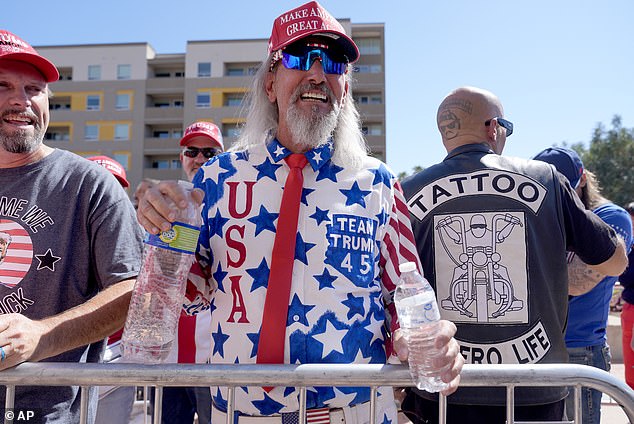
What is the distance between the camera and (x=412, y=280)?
5.36ft

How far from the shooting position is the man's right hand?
151 centimetres

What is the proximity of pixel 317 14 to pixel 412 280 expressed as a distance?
43.9 inches

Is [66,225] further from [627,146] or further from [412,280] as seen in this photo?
[627,146]

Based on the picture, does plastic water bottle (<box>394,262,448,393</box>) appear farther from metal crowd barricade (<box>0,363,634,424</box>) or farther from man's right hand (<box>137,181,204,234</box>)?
man's right hand (<box>137,181,204,234</box>)

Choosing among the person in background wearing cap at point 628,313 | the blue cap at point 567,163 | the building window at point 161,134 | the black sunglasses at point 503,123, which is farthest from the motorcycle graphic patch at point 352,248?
the building window at point 161,134

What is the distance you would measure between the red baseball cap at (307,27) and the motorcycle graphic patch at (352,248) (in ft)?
2.35

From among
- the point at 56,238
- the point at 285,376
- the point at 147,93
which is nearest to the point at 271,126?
the point at 56,238

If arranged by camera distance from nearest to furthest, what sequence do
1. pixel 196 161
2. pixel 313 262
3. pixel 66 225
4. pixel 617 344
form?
pixel 313 262 → pixel 66 225 → pixel 196 161 → pixel 617 344

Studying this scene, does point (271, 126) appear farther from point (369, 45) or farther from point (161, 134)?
point (161, 134)

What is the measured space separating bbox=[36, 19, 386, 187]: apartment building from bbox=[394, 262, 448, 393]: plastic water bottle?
149ft

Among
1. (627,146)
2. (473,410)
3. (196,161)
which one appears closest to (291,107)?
(473,410)

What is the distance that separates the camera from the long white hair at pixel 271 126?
204 centimetres

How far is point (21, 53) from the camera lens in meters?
2.05

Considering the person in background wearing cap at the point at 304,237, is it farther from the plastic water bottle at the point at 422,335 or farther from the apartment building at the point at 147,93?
the apartment building at the point at 147,93
